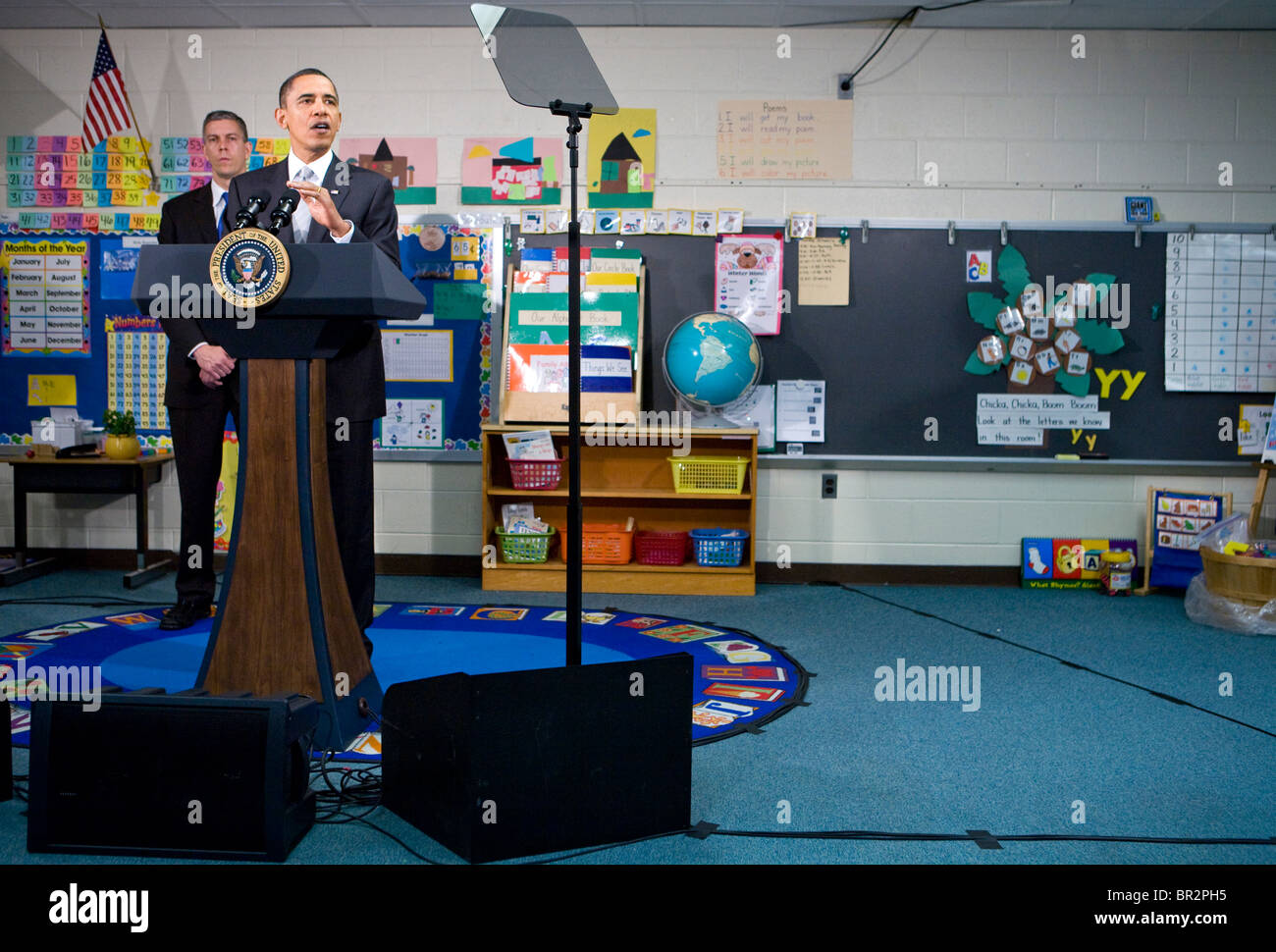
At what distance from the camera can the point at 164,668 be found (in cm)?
303

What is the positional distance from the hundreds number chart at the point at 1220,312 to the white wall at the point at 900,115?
15 centimetres

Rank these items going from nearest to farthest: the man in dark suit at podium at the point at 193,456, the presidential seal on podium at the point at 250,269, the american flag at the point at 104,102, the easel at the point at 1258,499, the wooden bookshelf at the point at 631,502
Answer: the presidential seal on podium at the point at 250,269
the man in dark suit at podium at the point at 193,456
the easel at the point at 1258,499
the wooden bookshelf at the point at 631,502
the american flag at the point at 104,102

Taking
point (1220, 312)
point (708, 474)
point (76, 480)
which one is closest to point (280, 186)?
point (708, 474)

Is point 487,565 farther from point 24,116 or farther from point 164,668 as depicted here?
point 24,116

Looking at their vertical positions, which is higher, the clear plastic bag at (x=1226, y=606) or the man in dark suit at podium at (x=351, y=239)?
the man in dark suit at podium at (x=351, y=239)

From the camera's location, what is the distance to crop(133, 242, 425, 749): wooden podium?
2301 millimetres

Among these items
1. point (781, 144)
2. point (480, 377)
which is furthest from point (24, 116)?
point (781, 144)

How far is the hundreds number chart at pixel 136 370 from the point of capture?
4.82 metres

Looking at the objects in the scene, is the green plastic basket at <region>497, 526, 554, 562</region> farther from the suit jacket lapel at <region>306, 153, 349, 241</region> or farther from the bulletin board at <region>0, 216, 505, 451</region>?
the suit jacket lapel at <region>306, 153, 349, 241</region>

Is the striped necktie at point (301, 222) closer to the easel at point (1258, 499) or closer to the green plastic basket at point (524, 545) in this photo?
the green plastic basket at point (524, 545)

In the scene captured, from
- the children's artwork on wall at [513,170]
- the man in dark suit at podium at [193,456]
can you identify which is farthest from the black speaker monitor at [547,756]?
the children's artwork on wall at [513,170]

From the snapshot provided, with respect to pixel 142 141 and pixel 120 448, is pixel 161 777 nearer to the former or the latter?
pixel 120 448

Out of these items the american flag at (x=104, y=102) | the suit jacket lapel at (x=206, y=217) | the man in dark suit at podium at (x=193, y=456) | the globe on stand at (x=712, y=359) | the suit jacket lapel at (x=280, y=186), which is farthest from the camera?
the american flag at (x=104, y=102)
